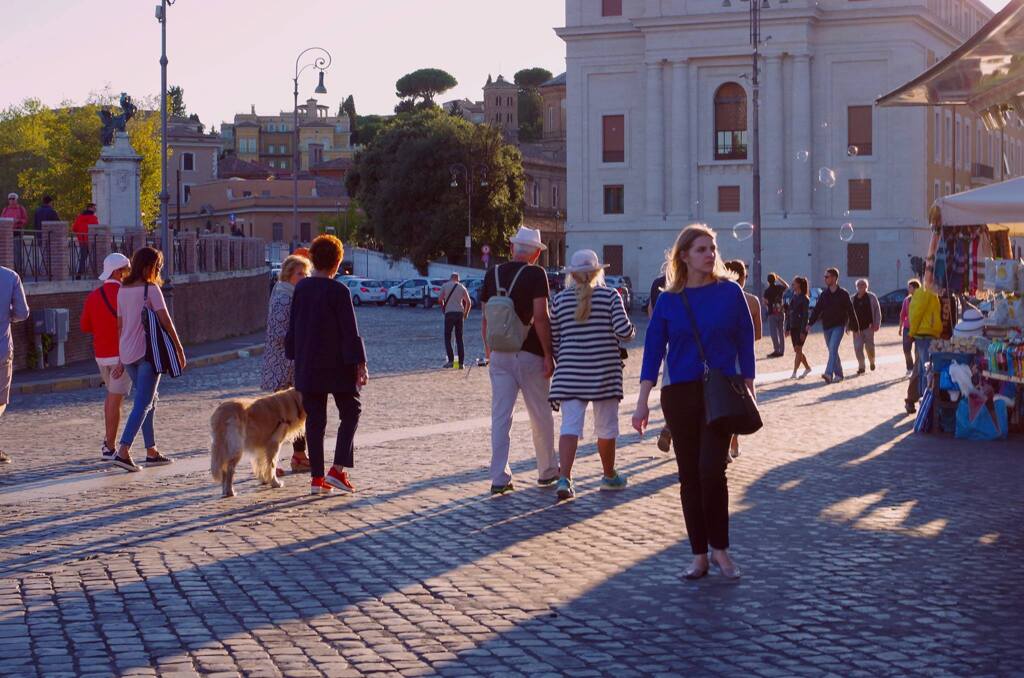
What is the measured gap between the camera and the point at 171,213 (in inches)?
4975

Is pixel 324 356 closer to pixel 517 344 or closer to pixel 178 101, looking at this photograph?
pixel 517 344

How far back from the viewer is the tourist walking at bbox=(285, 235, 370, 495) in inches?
456

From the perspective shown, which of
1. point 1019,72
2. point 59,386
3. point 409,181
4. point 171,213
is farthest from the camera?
point 171,213

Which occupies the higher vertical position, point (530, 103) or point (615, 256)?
point (530, 103)

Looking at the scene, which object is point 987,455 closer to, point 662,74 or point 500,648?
point 500,648

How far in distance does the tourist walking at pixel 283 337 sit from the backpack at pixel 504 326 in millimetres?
1942

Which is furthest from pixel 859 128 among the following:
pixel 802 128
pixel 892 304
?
pixel 892 304

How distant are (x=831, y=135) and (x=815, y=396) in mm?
55165

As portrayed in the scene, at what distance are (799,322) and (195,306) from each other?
16134mm

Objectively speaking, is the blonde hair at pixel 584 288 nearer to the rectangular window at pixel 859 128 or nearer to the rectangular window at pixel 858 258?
the rectangular window at pixel 858 258

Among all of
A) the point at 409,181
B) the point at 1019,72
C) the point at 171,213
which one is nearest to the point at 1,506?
the point at 1019,72

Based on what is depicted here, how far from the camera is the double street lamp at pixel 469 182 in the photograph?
8394 cm

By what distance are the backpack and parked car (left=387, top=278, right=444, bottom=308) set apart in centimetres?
6143

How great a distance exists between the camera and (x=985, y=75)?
19.5 metres
